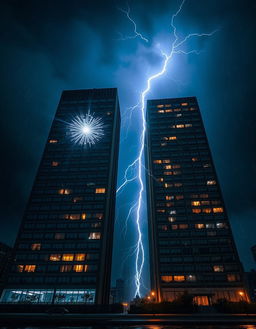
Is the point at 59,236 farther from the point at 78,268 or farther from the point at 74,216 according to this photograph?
the point at 78,268

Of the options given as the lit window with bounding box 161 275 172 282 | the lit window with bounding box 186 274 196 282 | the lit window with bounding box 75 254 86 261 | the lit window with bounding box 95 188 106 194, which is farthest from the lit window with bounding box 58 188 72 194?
the lit window with bounding box 186 274 196 282

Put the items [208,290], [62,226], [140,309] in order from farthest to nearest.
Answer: [62,226], [208,290], [140,309]

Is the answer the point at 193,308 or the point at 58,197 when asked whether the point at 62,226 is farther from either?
the point at 193,308

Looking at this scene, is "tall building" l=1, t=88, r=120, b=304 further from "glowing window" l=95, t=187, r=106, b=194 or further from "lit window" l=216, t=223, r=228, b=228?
"lit window" l=216, t=223, r=228, b=228

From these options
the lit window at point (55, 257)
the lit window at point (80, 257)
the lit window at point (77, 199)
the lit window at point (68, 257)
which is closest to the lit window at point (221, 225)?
the lit window at point (80, 257)

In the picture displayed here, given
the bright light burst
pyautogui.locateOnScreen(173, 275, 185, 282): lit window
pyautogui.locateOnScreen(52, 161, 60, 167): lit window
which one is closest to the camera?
pyautogui.locateOnScreen(173, 275, 185, 282): lit window

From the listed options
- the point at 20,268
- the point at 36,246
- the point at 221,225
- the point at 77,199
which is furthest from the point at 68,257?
the point at 221,225

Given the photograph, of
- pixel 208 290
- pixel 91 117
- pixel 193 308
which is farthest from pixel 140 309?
pixel 91 117

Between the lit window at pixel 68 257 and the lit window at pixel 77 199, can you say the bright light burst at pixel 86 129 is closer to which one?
the lit window at pixel 77 199
